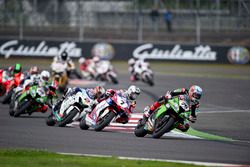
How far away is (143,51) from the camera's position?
40.1 metres

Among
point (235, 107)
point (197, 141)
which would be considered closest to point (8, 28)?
point (235, 107)

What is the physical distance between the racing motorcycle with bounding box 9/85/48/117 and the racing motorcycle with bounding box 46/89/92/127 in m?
1.71

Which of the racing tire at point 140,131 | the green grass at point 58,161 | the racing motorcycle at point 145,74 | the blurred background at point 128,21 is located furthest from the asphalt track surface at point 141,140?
the blurred background at point 128,21

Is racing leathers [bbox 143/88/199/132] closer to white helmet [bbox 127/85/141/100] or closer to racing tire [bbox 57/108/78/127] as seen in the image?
white helmet [bbox 127/85/141/100]

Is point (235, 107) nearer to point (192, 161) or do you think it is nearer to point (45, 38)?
point (192, 161)

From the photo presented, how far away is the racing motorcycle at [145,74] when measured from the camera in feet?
100

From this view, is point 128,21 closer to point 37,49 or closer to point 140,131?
point 37,49

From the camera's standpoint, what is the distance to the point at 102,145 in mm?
13836

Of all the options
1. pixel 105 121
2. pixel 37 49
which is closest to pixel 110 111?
pixel 105 121

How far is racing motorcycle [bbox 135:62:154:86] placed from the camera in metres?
30.5

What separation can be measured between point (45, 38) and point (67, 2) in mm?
3016

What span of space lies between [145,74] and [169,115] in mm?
16101

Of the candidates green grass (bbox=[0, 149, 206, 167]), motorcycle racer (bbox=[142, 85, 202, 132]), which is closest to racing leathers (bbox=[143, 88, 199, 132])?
motorcycle racer (bbox=[142, 85, 202, 132])

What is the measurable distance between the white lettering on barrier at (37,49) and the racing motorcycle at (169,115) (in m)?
25.8
